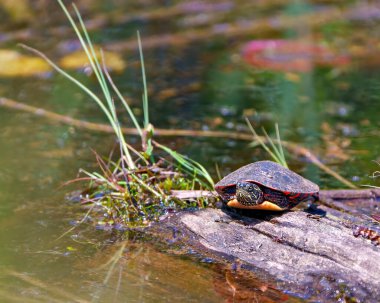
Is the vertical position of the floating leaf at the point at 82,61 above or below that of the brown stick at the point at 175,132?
above

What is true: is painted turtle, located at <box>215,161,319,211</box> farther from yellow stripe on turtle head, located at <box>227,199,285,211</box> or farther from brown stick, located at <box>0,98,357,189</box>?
brown stick, located at <box>0,98,357,189</box>

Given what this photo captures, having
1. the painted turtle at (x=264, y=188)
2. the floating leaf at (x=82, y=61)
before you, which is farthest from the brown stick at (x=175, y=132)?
the floating leaf at (x=82, y=61)

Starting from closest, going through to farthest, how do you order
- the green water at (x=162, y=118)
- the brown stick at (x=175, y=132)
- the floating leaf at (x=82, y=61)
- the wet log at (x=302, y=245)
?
the wet log at (x=302, y=245), the green water at (x=162, y=118), the brown stick at (x=175, y=132), the floating leaf at (x=82, y=61)

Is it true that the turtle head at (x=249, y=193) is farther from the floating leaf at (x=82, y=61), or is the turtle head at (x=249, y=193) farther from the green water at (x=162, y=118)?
the floating leaf at (x=82, y=61)

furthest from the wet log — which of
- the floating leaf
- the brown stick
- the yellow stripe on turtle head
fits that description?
the floating leaf

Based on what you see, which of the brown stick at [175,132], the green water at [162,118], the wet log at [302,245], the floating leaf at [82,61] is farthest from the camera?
the floating leaf at [82,61]

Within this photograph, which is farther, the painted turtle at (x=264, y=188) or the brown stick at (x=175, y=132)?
the brown stick at (x=175, y=132)

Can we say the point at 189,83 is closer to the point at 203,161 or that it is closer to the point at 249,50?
the point at 249,50

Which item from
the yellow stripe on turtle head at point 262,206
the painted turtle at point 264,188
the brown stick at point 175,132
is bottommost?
the brown stick at point 175,132

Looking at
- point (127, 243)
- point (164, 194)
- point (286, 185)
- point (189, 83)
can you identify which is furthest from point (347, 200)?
point (189, 83)
